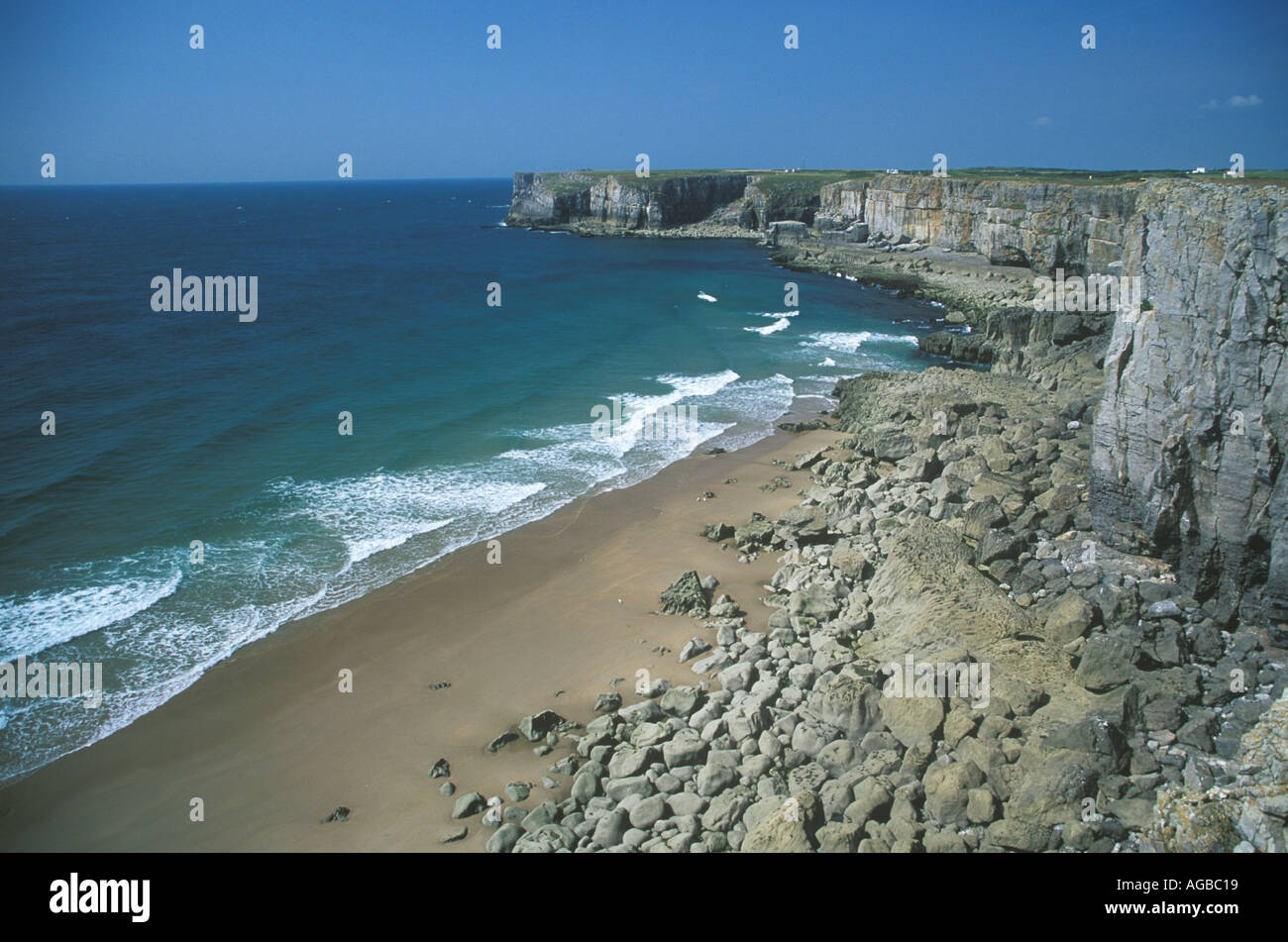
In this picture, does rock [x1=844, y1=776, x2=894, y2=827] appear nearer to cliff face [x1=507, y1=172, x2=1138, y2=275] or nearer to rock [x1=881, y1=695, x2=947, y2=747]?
rock [x1=881, y1=695, x2=947, y2=747]

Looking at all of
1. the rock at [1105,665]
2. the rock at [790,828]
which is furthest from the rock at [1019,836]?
the rock at [1105,665]

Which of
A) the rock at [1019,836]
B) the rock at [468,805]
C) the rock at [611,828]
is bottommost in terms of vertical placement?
the rock at [468,805]

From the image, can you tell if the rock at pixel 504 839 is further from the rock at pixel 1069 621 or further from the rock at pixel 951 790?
the rock at pixel 1069 621

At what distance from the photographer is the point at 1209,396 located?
16.2 meters

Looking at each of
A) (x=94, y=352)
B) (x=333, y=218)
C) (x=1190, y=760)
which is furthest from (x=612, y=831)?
(x=333, y=218)

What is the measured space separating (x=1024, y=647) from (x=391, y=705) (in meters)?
12.7

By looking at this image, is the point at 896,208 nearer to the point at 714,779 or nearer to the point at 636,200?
the point at 636,200

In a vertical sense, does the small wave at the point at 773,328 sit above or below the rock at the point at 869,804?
above

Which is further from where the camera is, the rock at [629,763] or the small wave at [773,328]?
the small wave at [773,328]

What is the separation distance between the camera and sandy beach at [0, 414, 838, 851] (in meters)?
13.2

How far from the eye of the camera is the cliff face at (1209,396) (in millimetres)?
15289

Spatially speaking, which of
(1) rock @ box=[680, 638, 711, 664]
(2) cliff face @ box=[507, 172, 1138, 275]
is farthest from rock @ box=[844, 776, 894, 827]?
(2) cliff face @ box=[507, 172, 1138, 275]

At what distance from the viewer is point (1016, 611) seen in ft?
50.5

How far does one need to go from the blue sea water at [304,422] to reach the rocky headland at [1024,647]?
815cm
